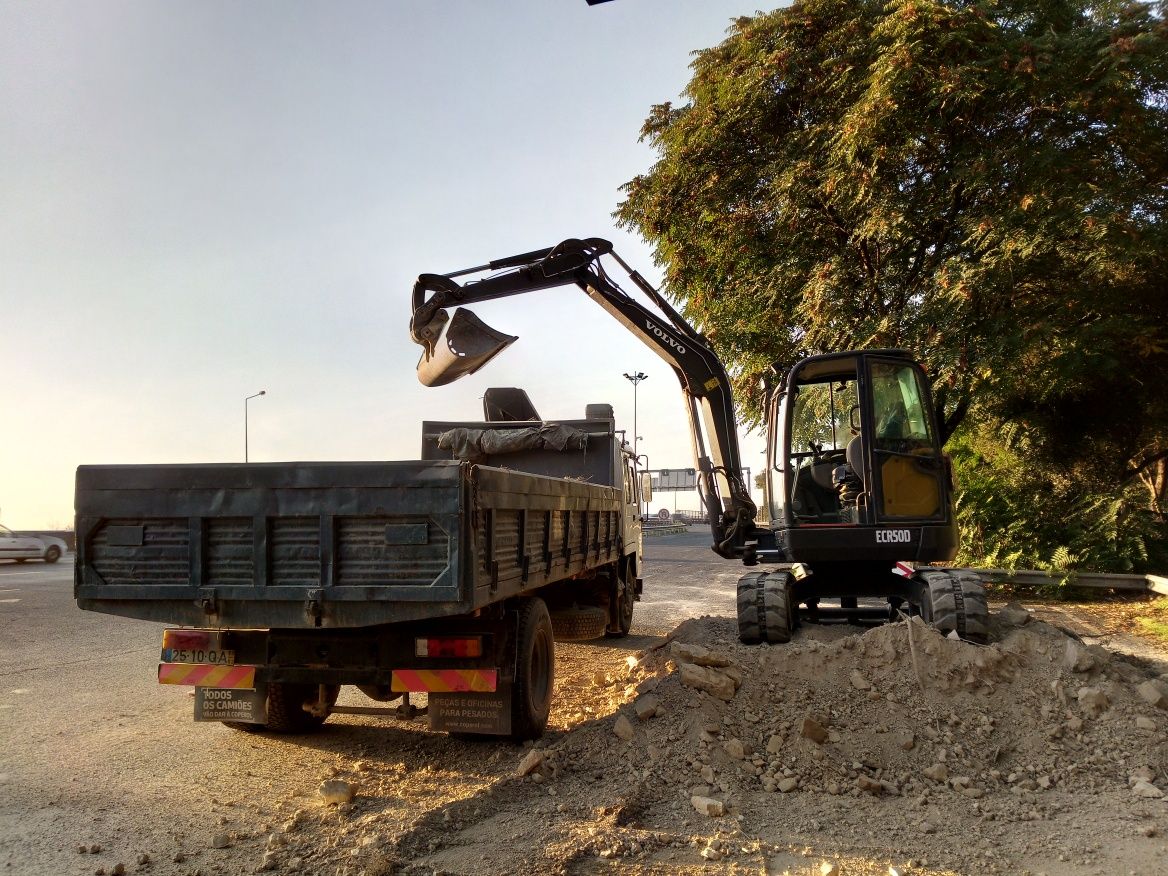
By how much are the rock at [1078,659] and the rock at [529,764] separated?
388 cm

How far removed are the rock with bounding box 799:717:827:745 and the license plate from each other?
11.9 feet

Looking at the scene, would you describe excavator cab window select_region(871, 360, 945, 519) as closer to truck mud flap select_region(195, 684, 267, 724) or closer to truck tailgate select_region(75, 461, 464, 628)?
truck tailgate select_region(75, 461, 464, 628)

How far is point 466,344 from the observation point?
9.22m

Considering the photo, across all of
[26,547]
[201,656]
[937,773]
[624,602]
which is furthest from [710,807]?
[26,547]

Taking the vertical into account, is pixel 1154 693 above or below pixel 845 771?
above

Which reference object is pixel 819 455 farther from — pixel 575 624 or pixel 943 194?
pixel 943 194

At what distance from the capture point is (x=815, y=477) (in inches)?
349

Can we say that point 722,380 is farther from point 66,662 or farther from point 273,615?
point 66,662

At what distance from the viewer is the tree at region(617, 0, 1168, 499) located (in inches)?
500

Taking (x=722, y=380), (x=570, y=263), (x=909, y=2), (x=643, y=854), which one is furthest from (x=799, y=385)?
(x=909, y=2)

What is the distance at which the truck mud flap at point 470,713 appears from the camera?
17.6 feet

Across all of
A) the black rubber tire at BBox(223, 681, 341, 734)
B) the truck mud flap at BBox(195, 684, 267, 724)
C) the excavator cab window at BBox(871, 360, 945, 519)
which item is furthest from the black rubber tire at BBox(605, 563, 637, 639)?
the truck mud flap at BBox(195, 684, 267, 724)

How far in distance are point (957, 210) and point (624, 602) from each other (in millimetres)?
8657

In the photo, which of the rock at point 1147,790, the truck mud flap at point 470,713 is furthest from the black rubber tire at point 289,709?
the rock at point 1147,790
